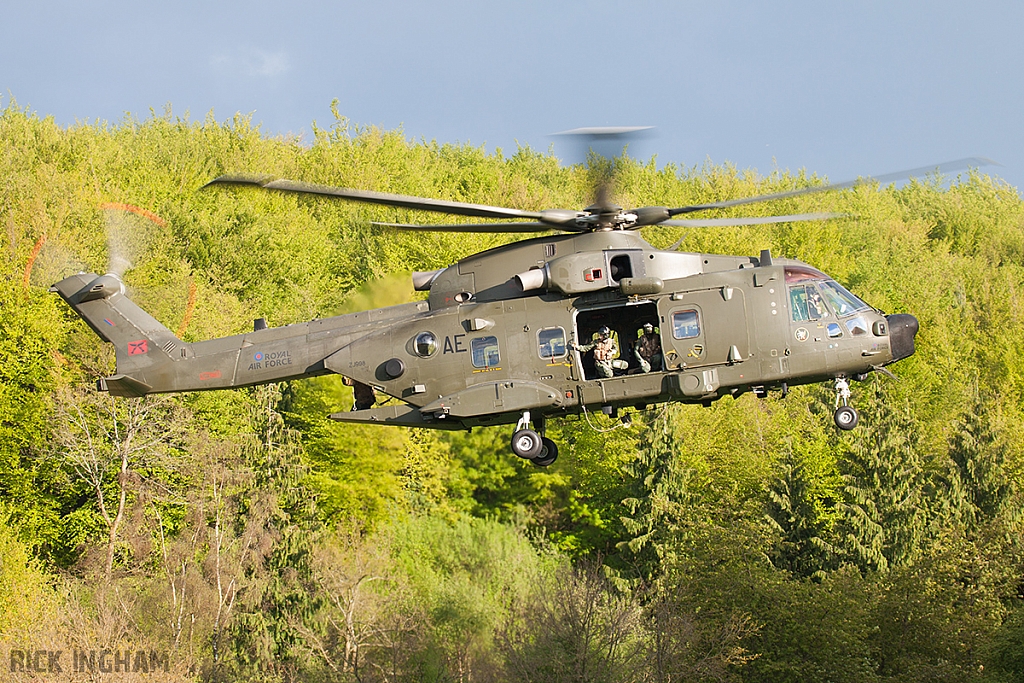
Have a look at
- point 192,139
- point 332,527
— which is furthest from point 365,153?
point 332,527

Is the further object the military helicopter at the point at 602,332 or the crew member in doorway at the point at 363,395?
the crew member in doorway at the point at 363,395

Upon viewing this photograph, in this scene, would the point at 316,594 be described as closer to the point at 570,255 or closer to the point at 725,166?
the point at 570,255

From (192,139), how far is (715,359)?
63153mm

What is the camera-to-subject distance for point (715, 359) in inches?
733

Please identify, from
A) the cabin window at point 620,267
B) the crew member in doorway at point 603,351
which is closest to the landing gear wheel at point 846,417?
the crew member in doorway at point 603,351

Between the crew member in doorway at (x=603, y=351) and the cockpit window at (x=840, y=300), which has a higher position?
the cockpit window at (x=840, y=300)

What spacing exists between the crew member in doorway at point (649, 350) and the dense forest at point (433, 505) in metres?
16.0

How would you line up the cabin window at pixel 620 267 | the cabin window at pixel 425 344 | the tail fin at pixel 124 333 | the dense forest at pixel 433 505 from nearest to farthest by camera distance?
the cabin window at pixel 620 267 < the cabin window at pixel 425 344 < the tail fin at pixel 124 333 < the dense forest at pixel 433 505

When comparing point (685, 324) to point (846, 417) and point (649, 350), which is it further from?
point (846, 417)

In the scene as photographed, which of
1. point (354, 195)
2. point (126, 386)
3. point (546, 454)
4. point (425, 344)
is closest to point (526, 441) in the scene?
point (546, 454)

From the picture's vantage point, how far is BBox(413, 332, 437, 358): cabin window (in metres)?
19.5

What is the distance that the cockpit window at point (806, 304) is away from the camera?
1883 cm

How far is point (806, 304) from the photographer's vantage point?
18.9m

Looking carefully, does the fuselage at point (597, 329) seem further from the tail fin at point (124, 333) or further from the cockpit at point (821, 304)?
the tail fin at point (124, 333)
